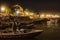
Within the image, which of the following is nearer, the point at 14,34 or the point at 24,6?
the point at 14,34

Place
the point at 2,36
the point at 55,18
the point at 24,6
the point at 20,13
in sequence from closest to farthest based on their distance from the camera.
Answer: the point at 2,36 → the point at 20,13 → the point at 55,18 → the point at 24,6

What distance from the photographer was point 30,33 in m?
20.4

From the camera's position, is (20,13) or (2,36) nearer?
(2,36)

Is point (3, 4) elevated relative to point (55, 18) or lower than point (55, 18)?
elevated

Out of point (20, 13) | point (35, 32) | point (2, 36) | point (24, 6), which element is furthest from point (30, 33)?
point (24, 6)

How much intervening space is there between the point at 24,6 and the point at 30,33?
32.0 metres

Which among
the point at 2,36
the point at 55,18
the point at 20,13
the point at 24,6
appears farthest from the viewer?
the point at 24,6

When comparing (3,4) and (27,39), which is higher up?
(3,4)

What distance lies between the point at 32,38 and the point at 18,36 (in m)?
1.57

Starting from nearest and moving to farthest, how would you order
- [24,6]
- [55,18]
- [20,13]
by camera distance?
[20,13], [55,18], [24,6]

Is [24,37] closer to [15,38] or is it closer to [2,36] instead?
[15,38]

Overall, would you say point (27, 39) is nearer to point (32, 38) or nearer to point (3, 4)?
point (32, 38)

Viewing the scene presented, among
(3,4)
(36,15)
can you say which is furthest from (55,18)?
(3,4)

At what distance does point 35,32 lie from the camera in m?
20.6
